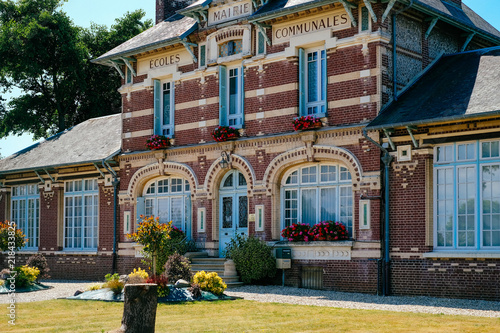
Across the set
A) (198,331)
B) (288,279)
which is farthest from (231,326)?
(288,279)

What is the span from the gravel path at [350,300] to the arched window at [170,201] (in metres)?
4.25

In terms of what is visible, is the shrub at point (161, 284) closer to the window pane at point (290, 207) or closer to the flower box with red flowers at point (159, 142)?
the window pane at point (290, 207)

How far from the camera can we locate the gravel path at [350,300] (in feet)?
47.6

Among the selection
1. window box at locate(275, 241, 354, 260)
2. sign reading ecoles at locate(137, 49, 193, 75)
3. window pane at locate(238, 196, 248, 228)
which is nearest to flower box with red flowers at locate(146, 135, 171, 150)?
sign reading ecoles at locate(137, 49, 193, 75)

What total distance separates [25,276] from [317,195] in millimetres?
8074

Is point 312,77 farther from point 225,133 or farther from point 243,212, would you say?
point 243,212

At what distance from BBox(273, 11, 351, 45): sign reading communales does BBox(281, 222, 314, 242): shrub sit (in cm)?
509

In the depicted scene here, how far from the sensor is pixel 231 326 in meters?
12.1

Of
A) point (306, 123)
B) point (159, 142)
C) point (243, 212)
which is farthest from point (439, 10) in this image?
point (159, 142)

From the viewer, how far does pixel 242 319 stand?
1304cm

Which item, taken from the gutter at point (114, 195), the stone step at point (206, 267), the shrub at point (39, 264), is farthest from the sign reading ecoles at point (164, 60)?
the shrub at point (39, 264)

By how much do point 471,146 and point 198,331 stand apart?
328 inches

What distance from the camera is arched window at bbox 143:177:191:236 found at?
22844 mm

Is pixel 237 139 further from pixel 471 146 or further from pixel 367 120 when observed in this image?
pixel 471 146
